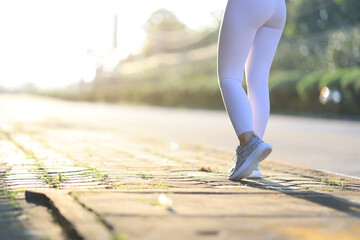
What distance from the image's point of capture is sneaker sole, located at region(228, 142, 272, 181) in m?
3.98

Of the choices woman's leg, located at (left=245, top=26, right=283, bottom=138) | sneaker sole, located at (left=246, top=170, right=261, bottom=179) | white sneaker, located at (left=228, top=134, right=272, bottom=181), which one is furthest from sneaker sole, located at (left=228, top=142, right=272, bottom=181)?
woman's leg, located at (left=245, top=26, right=283, bottom=138)

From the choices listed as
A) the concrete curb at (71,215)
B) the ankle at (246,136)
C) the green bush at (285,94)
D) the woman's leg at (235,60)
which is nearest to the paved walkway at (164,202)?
the concrete curb at (71,215)

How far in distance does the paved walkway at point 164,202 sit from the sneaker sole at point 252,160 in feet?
0.22

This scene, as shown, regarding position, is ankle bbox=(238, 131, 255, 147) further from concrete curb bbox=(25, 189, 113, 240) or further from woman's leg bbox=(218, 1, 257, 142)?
concrete curb bbox=(25, 189, 113, 240)

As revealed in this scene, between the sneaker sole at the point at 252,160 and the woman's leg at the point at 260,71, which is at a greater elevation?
the woman's leg at the point at 260,71

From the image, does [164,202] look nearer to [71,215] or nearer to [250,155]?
[71,215]

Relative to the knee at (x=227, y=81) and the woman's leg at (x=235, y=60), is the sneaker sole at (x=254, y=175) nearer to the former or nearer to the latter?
the woman's leg at (x=235, y=60)

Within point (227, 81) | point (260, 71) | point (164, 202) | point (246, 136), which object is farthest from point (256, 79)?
point (164, 202)

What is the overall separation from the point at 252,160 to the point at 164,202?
1.15 meters

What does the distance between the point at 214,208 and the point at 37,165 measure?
227cm

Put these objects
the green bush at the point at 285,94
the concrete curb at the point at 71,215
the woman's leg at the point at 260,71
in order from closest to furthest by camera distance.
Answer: the concrete curb at the point at 71,215
the woman's leg at the point at 260,71
the green bush at the point at 285,94

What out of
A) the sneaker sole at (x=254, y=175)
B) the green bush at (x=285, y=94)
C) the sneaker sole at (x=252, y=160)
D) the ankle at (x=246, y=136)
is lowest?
the sneaker sole at (x=254, y=175)

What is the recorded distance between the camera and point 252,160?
4031 millimetres

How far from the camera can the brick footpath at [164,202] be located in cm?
253
